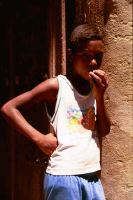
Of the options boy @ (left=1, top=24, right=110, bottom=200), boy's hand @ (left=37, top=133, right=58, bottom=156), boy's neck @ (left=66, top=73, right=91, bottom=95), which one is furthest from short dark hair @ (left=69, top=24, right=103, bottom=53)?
boy's hand @ (left=37, top=133, right=58, bottom=156)

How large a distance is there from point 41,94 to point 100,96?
34 cm

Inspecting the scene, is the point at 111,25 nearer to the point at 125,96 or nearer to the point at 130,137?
the point at 125,96

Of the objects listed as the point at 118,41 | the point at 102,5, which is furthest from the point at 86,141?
the point at 102,5

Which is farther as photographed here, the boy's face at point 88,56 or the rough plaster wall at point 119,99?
the rough plaster wall at point 119,99

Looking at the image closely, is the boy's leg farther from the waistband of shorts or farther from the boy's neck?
the boy's neck

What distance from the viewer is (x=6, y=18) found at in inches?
184

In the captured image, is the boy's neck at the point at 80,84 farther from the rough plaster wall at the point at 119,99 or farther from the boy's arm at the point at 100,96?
the rough plaster wall at the point at 119,99

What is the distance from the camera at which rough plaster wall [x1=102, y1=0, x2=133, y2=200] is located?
9.48 feet

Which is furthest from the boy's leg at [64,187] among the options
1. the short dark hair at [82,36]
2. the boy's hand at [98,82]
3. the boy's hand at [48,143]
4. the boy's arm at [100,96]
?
the short dark hair at [82,36]

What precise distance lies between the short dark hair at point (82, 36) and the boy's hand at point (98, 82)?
184 mm

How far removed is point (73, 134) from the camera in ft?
8.71

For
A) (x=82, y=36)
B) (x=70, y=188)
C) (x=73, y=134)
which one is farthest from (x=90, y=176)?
(x=82, y=36)

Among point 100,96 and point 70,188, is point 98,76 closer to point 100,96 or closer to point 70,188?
point 100,96

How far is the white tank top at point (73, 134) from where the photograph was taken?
8.64ft
